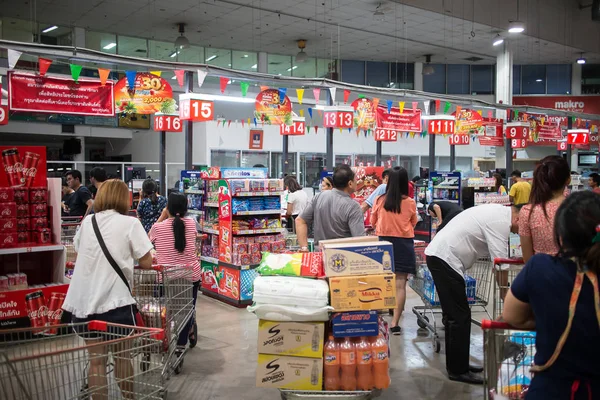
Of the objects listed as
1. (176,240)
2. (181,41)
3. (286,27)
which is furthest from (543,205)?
(286,27)

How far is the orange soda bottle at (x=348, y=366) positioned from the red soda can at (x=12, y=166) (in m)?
3.89

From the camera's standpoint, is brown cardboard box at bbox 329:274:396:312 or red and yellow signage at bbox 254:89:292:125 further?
red and yellow signage at bbox 254:89:292:125

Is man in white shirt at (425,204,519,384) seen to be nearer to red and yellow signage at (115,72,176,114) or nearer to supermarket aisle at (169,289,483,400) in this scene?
supermarket aisle at (169,289,483,400)

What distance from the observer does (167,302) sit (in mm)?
4438

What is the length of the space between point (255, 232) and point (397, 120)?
774 cm

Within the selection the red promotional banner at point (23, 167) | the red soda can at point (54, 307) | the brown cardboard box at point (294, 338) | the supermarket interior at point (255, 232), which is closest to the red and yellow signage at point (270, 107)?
the supermarket interior at point (255, 232)

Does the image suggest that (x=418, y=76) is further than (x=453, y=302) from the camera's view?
Yes

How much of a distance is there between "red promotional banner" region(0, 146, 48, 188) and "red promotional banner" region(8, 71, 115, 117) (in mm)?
3159

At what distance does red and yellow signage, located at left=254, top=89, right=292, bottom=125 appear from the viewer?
1170cm

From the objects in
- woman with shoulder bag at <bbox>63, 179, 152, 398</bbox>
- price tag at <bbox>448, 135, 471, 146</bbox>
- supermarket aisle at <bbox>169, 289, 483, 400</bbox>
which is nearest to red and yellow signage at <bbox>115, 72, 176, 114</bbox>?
supermarket aisle at <bbox>169, 289, 483, 400</bbox>

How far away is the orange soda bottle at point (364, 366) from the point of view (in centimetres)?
348

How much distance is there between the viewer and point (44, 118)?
58.0 feet

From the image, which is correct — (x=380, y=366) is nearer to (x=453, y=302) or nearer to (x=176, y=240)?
(x=453, y=302)

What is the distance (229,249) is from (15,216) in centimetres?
278
